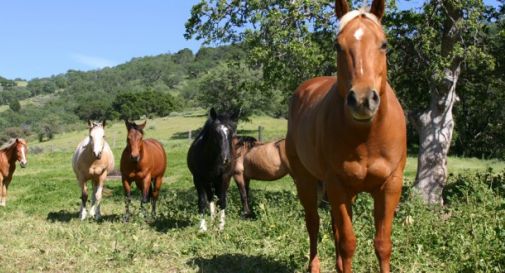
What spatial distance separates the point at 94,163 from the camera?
11.1 metres

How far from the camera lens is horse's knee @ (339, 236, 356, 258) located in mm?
4023

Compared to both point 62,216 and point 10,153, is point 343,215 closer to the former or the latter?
point 62,216

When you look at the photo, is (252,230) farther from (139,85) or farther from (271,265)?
(139,85)

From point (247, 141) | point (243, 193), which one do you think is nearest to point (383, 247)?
point (243, 193)

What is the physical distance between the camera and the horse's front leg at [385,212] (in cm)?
391

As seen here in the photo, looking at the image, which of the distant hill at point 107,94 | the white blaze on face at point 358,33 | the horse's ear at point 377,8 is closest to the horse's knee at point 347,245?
the white blaze on face at point 358,33

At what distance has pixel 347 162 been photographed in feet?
12.5

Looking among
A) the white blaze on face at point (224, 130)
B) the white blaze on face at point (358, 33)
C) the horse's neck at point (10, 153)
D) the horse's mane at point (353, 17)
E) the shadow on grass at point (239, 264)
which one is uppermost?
the horse's mane at point (353, 17)

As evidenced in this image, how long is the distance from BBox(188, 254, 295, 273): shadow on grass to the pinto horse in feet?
16.5

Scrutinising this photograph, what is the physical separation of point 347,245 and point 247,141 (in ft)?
23.4

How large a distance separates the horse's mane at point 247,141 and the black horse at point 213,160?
5.19 ft

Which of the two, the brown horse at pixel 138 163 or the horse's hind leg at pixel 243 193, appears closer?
the brown horse at pixel 138 163

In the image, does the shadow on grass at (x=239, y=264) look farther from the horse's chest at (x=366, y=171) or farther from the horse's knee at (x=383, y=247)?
the horse's chest at (x=366, y=171)

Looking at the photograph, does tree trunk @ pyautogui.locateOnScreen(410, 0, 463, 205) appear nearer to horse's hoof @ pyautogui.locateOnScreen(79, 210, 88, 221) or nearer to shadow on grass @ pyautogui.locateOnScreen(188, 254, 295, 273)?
shadow on grass @ pyautogui.locateOnScreen(188, 254, 295, 273)
